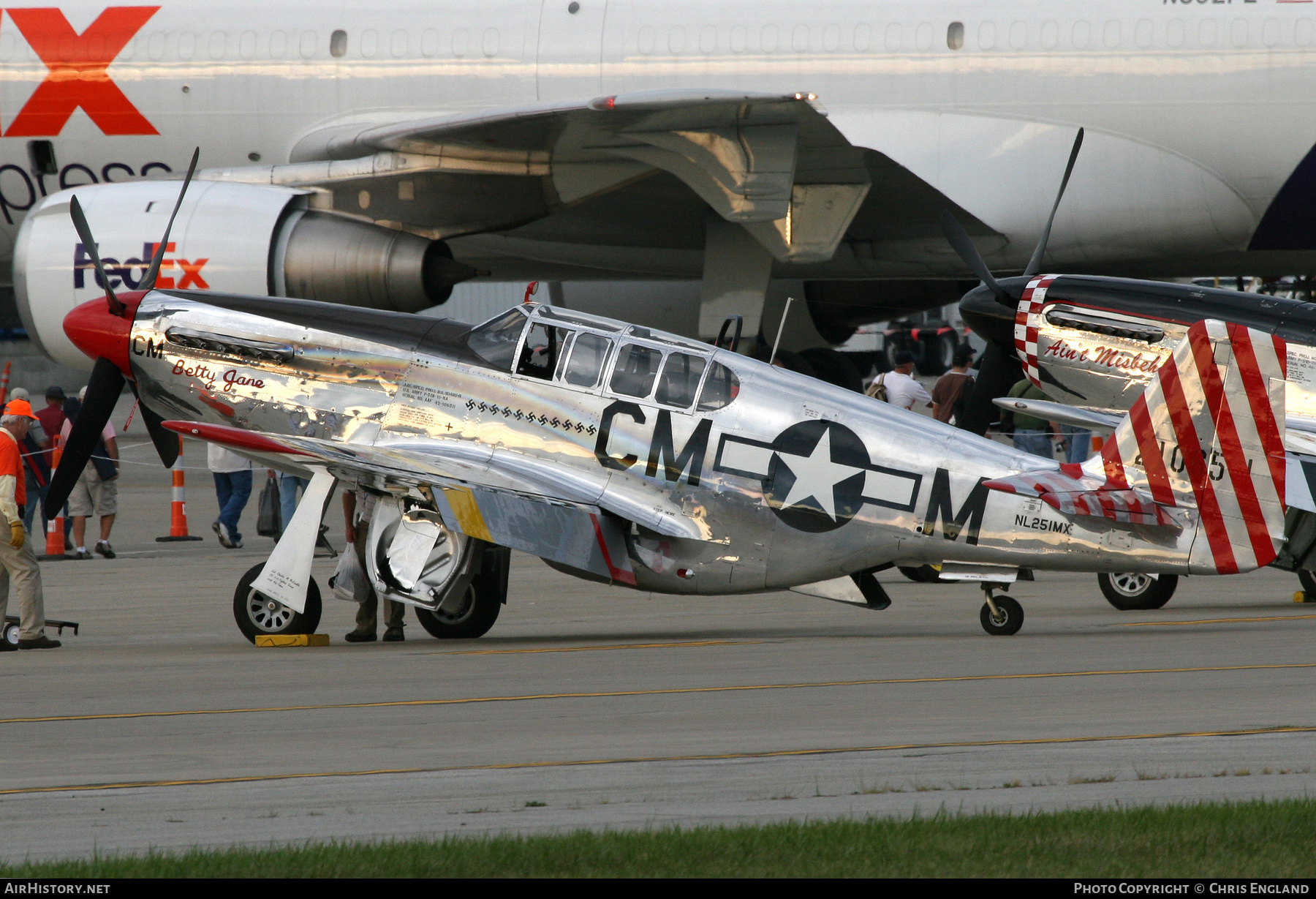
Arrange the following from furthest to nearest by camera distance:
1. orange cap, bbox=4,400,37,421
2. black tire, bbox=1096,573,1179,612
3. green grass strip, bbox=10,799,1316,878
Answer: black tire, bbox=1096,573,1179,612, orange cap, bbox=4,400,37,421, green grass strip, bbox=10,799,1316,878

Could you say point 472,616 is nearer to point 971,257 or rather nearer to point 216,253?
point 971,257

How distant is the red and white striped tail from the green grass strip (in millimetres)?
5538

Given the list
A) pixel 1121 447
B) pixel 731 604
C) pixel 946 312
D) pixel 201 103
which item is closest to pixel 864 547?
pixel 1121 447

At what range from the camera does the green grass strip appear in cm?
516

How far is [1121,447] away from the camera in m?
11.5

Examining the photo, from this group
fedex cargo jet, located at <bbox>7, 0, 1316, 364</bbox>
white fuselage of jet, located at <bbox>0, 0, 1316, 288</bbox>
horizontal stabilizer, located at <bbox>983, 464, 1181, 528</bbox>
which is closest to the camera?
horizontal stabilizer, located at <bbox>983, 464, 1181, 528</bbox>

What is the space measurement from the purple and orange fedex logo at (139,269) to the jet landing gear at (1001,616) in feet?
31.0

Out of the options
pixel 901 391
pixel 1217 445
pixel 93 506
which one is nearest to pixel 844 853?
pixel 1217 445

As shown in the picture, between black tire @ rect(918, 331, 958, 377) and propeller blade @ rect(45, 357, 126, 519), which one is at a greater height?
propeller blade @ rect(45, 357, 126, 519)

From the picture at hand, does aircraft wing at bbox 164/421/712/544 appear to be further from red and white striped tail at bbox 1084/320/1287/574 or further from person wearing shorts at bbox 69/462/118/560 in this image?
person wearing shorts at bbox 69/462/118/560

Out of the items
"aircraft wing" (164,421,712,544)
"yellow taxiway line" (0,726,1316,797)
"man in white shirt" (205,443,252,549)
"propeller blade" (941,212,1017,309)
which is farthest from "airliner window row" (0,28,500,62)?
"yellow taxiway line" (0,726,1316,797)

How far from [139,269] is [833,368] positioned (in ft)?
29.1

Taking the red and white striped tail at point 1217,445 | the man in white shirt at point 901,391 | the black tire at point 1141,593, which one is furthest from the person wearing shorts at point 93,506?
the red and white striped tail at point 1217,445

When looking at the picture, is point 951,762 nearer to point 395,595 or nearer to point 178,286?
point 395,595
